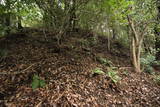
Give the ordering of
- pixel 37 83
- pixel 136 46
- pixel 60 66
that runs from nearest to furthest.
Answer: pixel 37 83 → pixel 60 66 → pixel 136 46

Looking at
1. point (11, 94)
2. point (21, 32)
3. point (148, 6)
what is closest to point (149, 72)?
point (148, 6)

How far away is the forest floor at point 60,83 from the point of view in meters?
2.47

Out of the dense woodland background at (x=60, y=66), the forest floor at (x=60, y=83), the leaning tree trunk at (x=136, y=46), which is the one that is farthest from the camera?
the leaning tree trunk at (x=136, y=46)

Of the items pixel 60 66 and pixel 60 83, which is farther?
pixel 60 66

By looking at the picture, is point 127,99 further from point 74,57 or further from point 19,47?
point 19,47

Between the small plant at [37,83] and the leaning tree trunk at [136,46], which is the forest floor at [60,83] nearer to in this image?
the small plant at [37,83]

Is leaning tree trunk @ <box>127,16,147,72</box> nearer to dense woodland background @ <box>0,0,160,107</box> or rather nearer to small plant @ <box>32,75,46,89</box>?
dense woodland background @ <box>0,0,160,107</box>

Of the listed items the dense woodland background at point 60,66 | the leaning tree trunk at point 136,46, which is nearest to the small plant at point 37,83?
the dense woodland background at point 60,66

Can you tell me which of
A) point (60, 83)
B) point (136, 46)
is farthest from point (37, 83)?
point (136, 46)

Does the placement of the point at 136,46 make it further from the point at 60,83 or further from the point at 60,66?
the point at 60,83

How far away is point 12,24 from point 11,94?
3.58 metres

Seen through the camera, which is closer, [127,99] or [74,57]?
[127,99]

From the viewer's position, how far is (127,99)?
3012 millimetres

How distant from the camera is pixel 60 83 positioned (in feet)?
9.60
